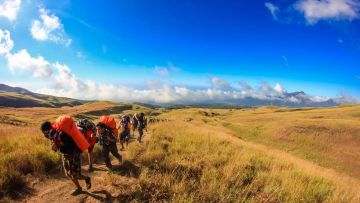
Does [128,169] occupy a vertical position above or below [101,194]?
above

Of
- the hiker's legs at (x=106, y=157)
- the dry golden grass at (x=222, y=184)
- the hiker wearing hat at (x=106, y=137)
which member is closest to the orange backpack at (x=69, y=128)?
the dry golden grass at (x=222, y=184)

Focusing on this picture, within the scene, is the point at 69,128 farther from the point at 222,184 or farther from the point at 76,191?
the point at 222,184

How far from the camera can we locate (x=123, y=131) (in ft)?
56.6

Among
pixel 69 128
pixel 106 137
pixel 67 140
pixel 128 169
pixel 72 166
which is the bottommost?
pixel 128 169

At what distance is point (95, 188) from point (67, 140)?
1880 millimetres

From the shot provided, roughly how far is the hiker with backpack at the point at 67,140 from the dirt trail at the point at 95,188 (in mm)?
421

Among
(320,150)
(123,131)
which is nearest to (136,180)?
(123,131)

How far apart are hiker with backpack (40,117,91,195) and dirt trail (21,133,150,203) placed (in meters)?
0.42

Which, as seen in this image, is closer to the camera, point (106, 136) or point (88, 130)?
point (88, 130)

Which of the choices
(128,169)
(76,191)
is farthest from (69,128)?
(128,169)

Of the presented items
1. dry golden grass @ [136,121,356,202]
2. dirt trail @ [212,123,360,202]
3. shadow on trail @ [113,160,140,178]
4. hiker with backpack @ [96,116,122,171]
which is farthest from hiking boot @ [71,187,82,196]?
dirt trail @ [212,123,360,202]

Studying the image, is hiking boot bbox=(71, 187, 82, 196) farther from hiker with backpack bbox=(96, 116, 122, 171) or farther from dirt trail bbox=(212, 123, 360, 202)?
dirt trail bbox=(212, 123, 360, 202)

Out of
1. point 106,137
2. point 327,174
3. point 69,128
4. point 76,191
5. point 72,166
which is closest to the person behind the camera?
point 69,128

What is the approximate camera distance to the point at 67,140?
8.11 m
